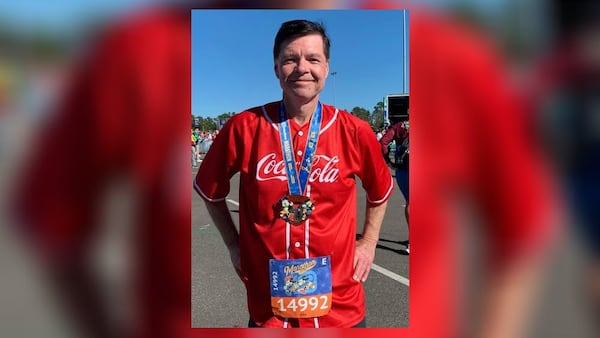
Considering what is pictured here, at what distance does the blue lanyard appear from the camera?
1.86ft

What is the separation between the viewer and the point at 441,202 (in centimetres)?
55

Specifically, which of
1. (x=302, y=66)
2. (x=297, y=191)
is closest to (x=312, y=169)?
(x=297, y=191)

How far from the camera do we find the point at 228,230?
609 millimetres

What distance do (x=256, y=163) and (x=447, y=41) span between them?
31cm

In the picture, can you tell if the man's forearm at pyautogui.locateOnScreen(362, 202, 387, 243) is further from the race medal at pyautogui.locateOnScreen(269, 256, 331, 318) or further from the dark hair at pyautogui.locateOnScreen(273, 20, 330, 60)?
the dark hair at pyautogui.locateOnScreen(273, 20, 330, 60)

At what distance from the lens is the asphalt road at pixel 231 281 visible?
1.90 ft

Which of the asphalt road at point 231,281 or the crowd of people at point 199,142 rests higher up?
the crowd of people at point 199,142

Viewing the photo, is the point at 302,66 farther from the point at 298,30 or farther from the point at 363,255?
the point at 363,255

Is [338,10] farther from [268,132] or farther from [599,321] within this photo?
[599,321]

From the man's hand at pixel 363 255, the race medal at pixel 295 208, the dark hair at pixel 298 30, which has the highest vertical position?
the dark hair at pixel 298 30

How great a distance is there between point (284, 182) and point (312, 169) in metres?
0.05

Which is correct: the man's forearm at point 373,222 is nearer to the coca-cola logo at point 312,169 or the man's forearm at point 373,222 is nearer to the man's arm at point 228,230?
the coca-cola logo at point 312,169

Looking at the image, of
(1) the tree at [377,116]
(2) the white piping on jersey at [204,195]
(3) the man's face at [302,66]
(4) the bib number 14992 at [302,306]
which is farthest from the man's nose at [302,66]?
(4) the bib number 14992 at [302,306]

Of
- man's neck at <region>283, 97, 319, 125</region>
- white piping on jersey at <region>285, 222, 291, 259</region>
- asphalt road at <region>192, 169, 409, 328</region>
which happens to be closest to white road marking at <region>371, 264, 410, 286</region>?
asphalt road at <region>192, 169, 409, 328</region>
